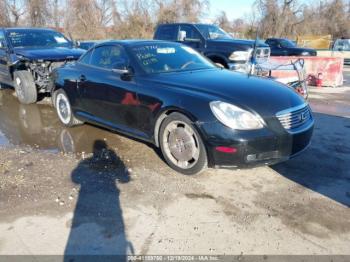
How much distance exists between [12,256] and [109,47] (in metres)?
3.54

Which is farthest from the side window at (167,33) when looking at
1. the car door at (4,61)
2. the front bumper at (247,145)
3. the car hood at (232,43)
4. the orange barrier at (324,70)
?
the front bumper at (247,145)

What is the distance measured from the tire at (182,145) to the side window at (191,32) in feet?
22.6

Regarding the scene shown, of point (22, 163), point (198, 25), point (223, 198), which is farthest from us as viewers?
point (198, 25)

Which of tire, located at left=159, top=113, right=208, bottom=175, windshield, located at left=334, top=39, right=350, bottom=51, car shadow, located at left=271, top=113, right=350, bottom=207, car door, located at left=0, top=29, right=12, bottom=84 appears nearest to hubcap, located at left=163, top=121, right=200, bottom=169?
tire, located at left=159, top=113, right=208, bottom=175

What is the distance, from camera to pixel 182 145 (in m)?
4.39

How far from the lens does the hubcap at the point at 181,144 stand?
4.28 m

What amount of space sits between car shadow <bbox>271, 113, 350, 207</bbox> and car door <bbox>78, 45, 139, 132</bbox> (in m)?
2.12

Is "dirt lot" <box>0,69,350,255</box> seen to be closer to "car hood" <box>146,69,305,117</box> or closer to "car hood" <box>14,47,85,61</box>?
"car hood" <box>146,69,305,117</box>

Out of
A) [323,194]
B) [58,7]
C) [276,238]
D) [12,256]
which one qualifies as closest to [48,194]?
[12,256]

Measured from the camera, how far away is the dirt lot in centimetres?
315

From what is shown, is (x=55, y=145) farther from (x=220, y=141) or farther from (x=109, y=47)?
(x=220, y=141)

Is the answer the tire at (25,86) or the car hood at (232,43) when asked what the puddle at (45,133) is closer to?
the tire at (25,86)

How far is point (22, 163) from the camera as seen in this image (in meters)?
4.96

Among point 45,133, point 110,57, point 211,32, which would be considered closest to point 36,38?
point 45,133
